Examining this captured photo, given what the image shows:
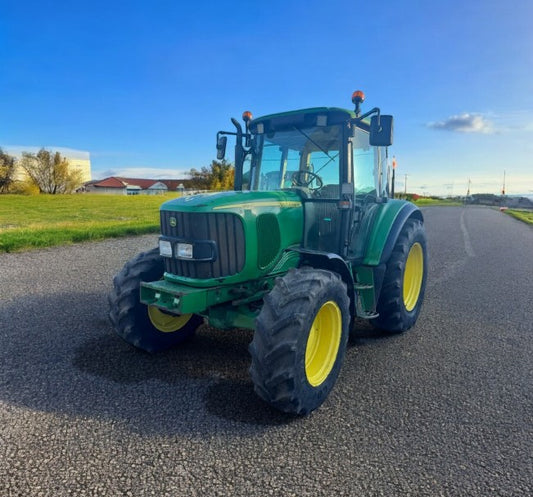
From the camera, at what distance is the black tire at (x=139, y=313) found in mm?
3867

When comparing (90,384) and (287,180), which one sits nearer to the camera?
(90,384)

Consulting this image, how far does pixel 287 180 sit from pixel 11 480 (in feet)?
11.0

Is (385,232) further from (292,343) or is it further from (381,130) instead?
(292,343)

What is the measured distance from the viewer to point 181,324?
14.2 feet

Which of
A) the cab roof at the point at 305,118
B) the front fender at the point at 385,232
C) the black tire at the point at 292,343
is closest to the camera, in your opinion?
the black tire at the point at 292,343

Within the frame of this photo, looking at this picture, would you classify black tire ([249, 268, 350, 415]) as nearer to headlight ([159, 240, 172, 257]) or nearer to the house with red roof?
headlight ([159, 240, 172, 257])

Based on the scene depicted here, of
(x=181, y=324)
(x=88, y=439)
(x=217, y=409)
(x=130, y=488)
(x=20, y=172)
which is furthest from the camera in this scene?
(x=20, y=172)

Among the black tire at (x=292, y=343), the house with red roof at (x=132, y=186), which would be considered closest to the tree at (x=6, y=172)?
the house with red roof at (x=132, y=186)

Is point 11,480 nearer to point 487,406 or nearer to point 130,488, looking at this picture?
point 130,488

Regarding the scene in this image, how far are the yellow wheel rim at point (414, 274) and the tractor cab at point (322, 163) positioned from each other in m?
1.21

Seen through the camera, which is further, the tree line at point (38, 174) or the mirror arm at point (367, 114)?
the tree line at point (38, 174)

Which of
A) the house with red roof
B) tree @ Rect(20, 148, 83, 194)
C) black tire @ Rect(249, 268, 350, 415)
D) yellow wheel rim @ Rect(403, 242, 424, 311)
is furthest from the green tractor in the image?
the house with red roof

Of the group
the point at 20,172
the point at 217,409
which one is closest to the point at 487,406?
the point at 217,409

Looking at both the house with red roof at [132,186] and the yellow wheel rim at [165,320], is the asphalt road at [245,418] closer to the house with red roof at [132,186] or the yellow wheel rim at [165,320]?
the yellow wheel rim at [165,320]
